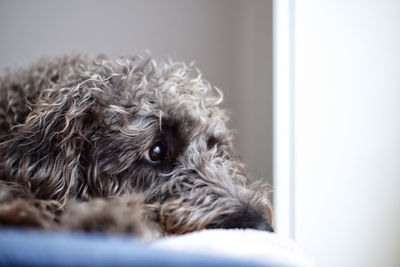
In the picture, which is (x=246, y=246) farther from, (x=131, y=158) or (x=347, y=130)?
(x=347, y=130)

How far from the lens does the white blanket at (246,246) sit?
25.4 inches

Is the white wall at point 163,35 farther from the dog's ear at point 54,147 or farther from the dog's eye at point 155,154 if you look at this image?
the dog's ear at point 54,147

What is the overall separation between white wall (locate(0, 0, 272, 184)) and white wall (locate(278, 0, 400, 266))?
50 cm

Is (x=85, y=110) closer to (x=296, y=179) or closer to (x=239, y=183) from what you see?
(x=239, y=183)

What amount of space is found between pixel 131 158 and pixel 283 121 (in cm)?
95

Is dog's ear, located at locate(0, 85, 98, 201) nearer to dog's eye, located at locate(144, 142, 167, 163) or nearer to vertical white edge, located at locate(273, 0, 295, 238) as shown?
dog's eye, located at locate(144, 142, 167, 163)

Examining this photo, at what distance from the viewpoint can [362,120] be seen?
5.99 feet

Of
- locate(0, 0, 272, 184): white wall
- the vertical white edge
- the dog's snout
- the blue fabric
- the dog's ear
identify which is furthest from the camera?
locate(0, 0, 272, 184): white wall

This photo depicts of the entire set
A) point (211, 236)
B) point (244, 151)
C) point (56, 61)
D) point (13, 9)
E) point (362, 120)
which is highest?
point (13, 9)

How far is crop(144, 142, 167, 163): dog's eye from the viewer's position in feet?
4.66

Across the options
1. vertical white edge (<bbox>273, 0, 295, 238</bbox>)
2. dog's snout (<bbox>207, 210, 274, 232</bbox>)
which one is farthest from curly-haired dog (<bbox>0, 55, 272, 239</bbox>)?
vertical white edge (<bbox>273, 0, 295, 238</bbox>)

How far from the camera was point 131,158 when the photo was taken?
1.37 m

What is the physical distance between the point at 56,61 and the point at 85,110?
42.2 inches

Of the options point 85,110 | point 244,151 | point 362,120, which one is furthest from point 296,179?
point 85,110
